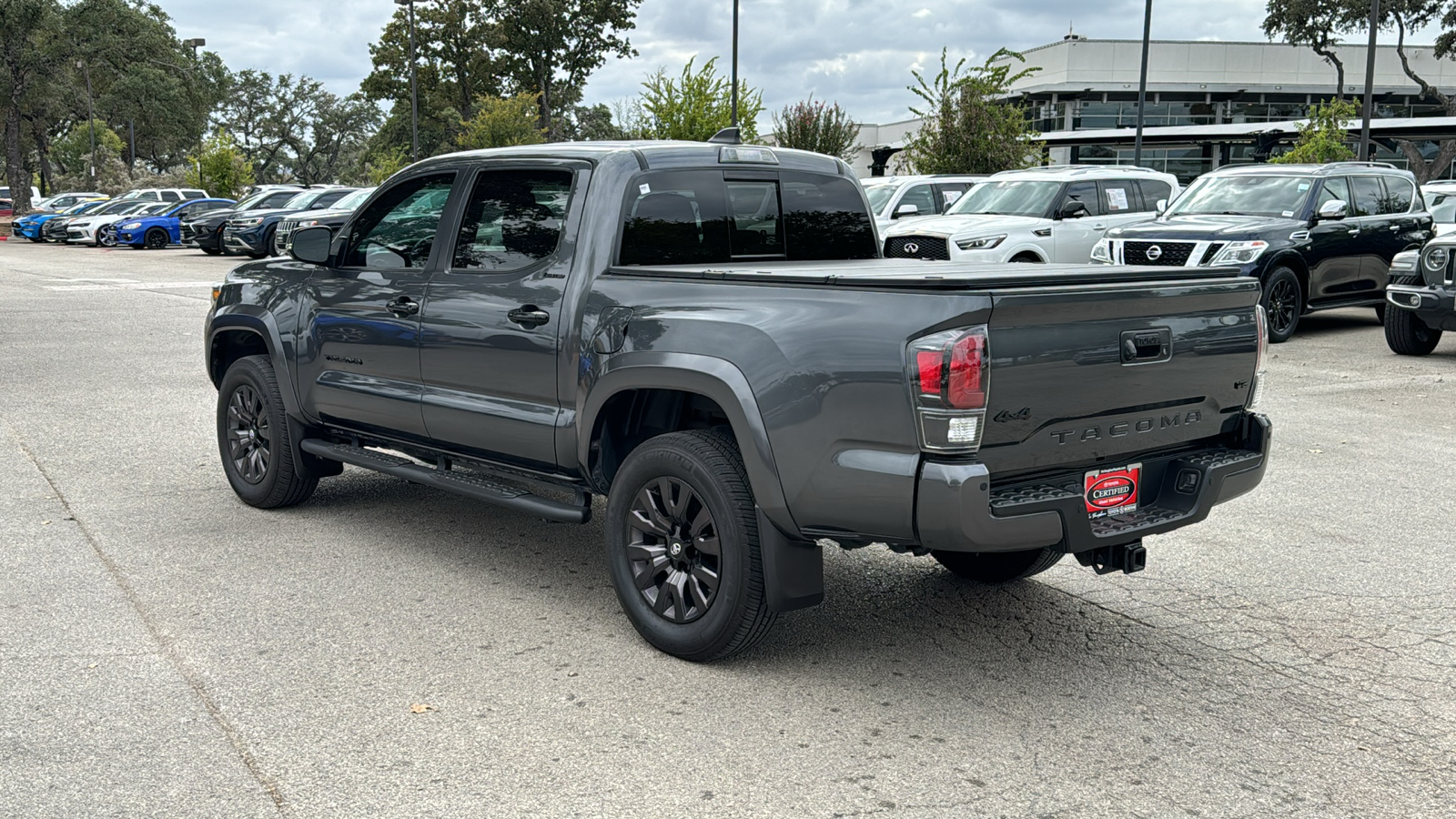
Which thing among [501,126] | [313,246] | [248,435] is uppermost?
[501,126]

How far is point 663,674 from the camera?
464 centimetres

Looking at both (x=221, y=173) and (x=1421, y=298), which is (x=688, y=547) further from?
(x=221, y=173)

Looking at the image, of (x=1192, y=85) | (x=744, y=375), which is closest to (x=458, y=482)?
(x=744, y=375)

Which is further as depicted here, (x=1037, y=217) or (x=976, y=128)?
(x=976, y=128)

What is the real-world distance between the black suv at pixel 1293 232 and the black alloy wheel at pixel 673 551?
10.3 m

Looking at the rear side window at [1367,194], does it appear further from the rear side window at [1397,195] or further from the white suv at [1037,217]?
the white suv at [1037,217]

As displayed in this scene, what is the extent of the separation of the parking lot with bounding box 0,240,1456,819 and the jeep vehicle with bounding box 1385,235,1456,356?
19.2 ft

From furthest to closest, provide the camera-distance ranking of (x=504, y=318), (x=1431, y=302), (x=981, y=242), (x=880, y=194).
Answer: (x=880, y=194)
(x=981, y=242)
(x=1431, y=302)
(x=504, y=318)

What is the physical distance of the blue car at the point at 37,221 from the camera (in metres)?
47.6

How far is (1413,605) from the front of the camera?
17.8 feet

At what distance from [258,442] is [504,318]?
2305 mm

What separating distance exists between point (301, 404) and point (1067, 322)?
4083 mm

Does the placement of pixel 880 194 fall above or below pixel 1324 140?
below

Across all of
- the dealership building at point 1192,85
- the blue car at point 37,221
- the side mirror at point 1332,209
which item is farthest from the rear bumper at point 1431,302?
the dealership building at point 1192,85
